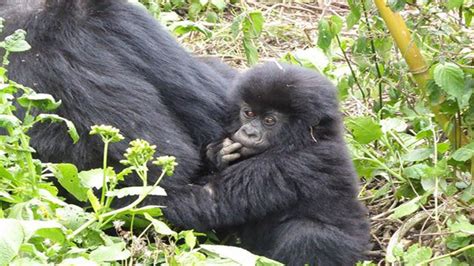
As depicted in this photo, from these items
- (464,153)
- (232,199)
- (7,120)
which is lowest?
(232,199)

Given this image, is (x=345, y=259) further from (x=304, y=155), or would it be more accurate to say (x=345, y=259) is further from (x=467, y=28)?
(x=467, y=28)

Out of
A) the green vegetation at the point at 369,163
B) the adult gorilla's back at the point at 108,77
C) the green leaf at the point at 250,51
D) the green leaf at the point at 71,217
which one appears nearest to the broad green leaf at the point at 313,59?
the green vegetation at the point at 369,163

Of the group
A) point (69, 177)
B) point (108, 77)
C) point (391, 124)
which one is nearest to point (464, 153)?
point (391, 124)

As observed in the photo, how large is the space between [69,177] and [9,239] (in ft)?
2.08

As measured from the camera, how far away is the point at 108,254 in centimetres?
280

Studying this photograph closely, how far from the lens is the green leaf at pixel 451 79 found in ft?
11.5

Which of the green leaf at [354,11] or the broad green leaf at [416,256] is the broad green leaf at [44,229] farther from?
the green leaf at [354,11]

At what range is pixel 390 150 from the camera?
4332mm

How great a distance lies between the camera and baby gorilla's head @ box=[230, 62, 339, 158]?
3910mm

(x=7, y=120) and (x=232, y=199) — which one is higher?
(x=7, y=120)

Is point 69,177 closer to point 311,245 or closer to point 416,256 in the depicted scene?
point 311,245

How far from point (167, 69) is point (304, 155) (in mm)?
657

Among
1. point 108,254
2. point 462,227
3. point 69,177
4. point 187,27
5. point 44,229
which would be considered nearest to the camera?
point 44,229

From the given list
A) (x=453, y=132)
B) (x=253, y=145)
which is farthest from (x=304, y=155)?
(x=453, y=132)
